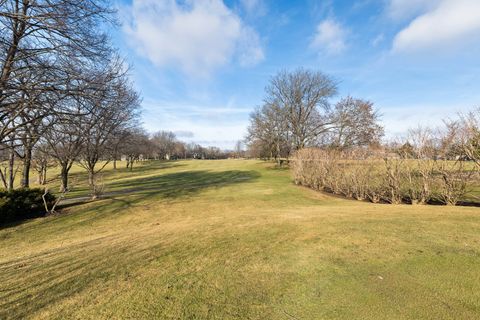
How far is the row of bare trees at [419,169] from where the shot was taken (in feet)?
29.6

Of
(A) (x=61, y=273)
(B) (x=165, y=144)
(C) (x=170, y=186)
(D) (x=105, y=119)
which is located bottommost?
(C) (x=170, y=186)

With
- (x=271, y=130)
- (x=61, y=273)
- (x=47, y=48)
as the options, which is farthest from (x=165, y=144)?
(x=61, y=273)

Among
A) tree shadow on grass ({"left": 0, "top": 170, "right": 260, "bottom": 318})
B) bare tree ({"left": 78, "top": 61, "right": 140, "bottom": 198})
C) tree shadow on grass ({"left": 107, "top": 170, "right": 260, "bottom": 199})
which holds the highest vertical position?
bare tree ({"left": 78, "top": 61, "right": 140, "bottom": 198})

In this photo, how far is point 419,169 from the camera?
10.1 m

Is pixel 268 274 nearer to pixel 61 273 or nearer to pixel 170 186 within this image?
pixel 61 273

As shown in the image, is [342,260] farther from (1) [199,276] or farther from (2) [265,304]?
(1) [199,276]

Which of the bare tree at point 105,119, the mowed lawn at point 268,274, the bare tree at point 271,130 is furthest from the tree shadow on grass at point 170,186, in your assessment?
the bare tree at point 271,130

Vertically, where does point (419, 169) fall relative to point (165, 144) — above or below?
below

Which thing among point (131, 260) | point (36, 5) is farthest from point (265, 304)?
point (36, 5)

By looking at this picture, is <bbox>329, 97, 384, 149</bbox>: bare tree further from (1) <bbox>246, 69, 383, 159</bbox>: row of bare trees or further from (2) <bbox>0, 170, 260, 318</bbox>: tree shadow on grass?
(2) <bbox>0, 170, 260, 318</bbox>: tree shadow on grass

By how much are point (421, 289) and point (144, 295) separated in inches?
144

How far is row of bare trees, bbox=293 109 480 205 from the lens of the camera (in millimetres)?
9008

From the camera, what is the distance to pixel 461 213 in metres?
6.98

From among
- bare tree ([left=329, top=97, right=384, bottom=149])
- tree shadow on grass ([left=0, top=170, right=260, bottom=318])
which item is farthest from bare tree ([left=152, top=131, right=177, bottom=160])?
tree shadow on grass ([left=0, top=170, right=260, bottom=318])
